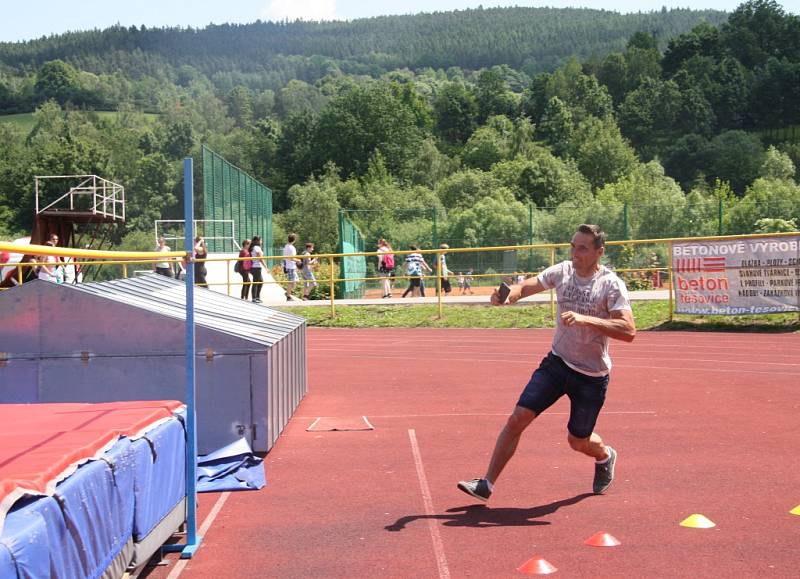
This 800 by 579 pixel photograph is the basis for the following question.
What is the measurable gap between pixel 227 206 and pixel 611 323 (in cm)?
3341

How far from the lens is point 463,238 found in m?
39.8

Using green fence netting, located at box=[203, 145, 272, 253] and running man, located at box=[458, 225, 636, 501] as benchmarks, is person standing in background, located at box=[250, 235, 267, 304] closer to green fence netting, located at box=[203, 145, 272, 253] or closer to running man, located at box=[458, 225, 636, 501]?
green fence netting, located at box=[203, 145, 272, 253]

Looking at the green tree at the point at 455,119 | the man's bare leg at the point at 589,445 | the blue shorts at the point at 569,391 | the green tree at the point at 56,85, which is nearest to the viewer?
the blue shorts at the point at 569,391

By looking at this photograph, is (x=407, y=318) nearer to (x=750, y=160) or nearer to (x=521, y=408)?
(x=521, y=408)

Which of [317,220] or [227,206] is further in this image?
[317,220]

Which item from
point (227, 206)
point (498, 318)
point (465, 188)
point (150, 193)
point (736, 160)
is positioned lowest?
point (498, 318)

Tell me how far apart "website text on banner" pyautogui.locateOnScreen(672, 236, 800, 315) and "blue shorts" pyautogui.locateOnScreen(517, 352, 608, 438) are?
14.2m

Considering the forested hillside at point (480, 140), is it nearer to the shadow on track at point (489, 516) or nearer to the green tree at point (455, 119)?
the green tree at point (455, 119)

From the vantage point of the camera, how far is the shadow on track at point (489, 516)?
6.66m

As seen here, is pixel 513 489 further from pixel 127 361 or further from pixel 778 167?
pixel 778 167

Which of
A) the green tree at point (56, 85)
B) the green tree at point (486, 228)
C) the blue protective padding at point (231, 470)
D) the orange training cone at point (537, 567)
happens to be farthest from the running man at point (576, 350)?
the green tree at point (56, 85)

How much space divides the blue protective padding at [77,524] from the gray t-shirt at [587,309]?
10.2 ft

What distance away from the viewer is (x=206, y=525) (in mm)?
6742

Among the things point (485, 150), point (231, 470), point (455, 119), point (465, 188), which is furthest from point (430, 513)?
point (455, 119)
